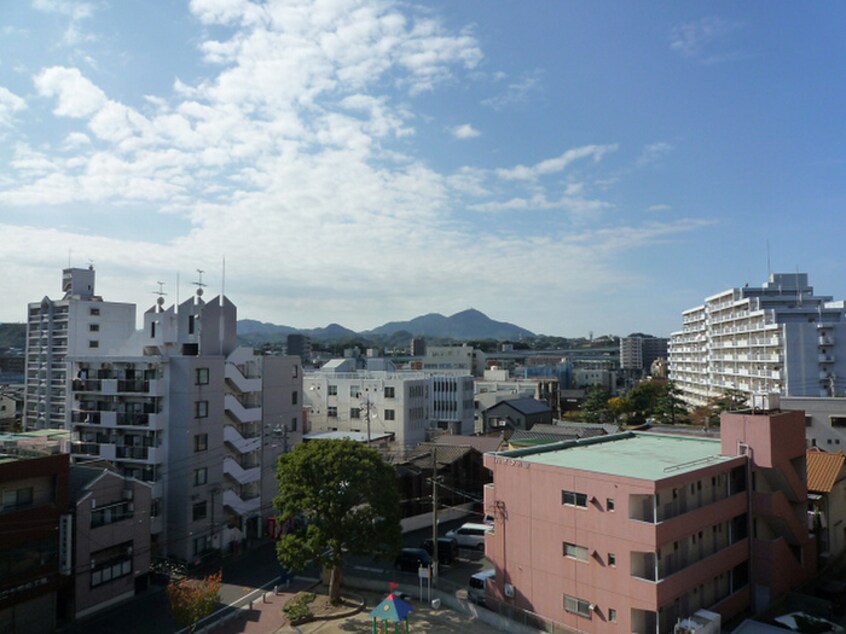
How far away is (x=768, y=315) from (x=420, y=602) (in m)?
59.9

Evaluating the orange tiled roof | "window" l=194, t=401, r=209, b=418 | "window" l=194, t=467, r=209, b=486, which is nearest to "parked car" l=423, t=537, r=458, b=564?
"window" l=194, t=467, r=209, b=486

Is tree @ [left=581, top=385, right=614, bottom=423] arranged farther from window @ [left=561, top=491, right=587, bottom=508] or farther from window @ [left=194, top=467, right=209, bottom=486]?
window @ [left=561, top=491, right=587, bottom=508]

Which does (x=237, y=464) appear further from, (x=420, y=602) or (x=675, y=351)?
(x=675, y=351)

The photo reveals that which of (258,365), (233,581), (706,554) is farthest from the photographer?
(258,365)

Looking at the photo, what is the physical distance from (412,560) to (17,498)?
704 inches

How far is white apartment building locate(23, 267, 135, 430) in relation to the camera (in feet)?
212

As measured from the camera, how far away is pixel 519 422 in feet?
214

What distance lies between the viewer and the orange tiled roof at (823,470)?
2843cm

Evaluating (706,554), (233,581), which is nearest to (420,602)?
(233,581)

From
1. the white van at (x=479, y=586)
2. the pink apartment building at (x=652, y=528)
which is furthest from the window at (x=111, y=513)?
the pink apartment building at (x=652, y=528)

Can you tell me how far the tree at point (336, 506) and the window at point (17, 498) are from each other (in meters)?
9.84

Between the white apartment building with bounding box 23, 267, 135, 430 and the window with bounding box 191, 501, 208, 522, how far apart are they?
123ft

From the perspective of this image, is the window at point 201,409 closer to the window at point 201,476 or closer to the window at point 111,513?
the window at point 201,476

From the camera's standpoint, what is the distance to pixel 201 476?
111 ft
